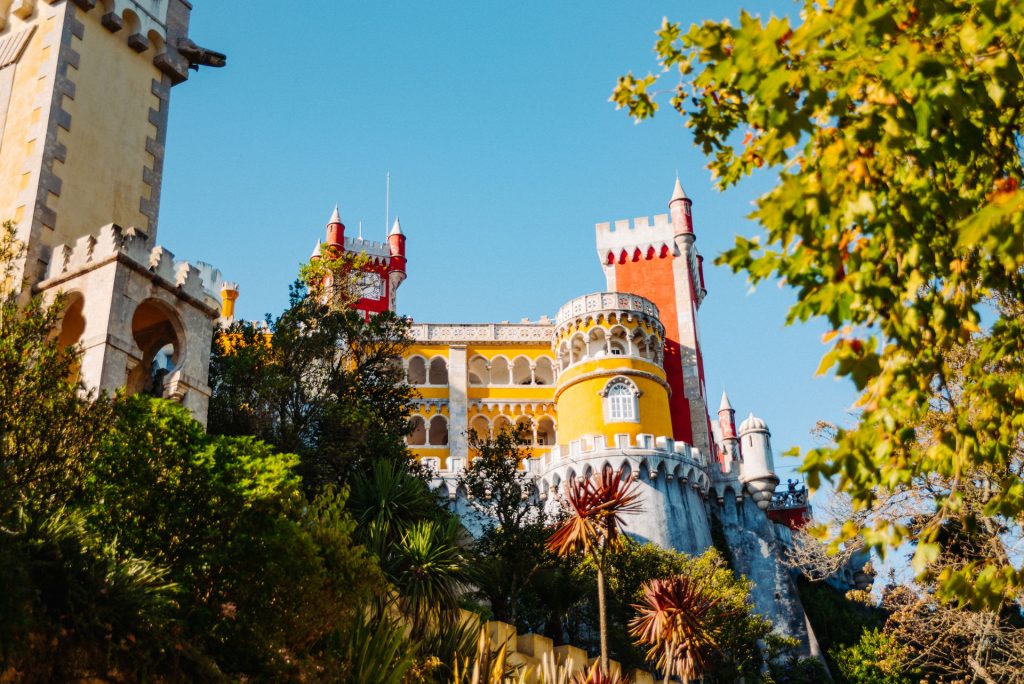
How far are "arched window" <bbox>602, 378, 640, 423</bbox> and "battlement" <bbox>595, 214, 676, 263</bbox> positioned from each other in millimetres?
11994

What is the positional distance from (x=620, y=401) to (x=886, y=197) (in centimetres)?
3473

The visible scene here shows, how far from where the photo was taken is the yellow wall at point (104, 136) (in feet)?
70.1

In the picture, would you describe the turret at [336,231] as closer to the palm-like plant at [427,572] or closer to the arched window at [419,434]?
the arched window at [419,434]

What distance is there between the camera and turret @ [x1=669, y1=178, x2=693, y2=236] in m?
53.1

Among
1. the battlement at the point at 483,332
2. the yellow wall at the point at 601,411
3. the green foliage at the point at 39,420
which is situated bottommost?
the green foliage at the point at 39,420

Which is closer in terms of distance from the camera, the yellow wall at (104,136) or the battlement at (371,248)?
the yellow wall at (104,136)

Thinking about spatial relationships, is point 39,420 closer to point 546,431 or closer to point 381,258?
point 546,431

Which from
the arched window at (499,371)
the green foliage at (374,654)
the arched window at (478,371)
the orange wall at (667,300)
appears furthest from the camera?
the arched window at (478,371)

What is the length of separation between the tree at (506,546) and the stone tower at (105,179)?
7.62 meters

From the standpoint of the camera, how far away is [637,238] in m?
53.3

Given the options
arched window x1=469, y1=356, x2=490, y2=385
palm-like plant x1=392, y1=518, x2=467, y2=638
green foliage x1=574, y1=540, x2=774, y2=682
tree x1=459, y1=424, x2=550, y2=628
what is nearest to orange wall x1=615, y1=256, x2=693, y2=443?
arched window x1=469, y1=356, x2=490, y2=385

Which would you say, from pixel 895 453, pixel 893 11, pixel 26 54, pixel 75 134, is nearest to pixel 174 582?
pixel 895 453

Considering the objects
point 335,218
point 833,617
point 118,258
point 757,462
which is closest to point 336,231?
point 335,218

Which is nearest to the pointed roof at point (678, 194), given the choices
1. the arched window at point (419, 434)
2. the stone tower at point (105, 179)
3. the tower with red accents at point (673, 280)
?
the tower with red accents at point (673, 280)
